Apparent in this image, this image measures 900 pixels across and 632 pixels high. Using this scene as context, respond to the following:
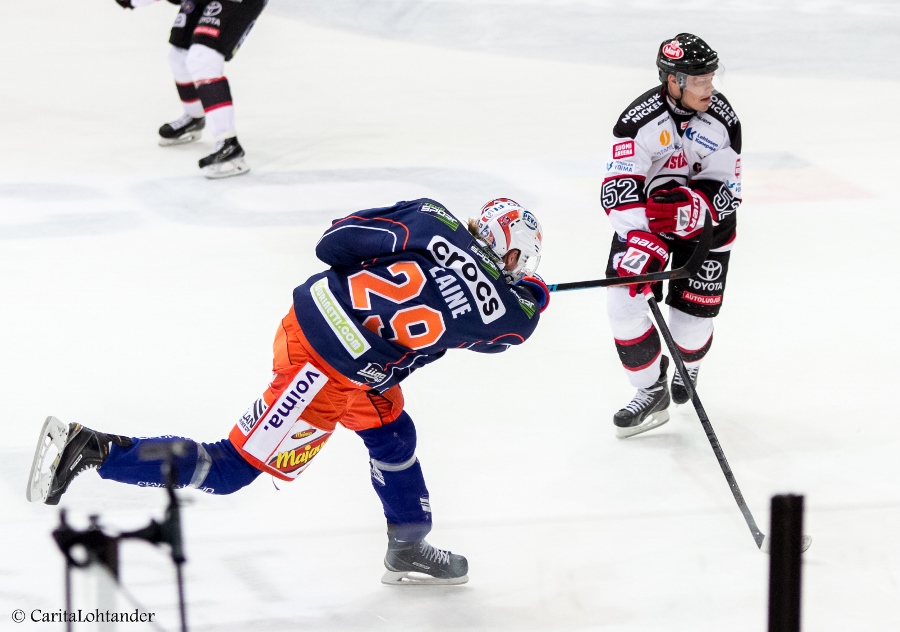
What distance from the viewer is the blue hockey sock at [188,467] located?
7.96 ft

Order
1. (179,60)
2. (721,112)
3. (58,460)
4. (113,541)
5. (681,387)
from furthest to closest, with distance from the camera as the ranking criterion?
(179,60), (681,387), (721,112), (58,460), (113,541)

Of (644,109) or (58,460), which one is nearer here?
(58,460)

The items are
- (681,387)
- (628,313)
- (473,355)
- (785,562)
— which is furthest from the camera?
(473,355)

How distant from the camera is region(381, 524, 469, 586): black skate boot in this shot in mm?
2656

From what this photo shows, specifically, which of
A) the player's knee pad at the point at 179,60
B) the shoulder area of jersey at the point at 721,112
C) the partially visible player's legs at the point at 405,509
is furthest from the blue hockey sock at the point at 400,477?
the player's knee pad at the point at 179,60

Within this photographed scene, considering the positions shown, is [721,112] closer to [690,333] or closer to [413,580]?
[690,333]

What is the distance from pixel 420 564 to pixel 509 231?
0.82m

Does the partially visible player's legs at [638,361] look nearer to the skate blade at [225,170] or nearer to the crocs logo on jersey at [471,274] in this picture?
the crocs logo on jersey at [471,274]

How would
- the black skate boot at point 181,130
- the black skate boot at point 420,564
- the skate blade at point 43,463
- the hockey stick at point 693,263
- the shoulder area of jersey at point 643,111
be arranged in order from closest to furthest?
the skate blade at point 43,463 → the black skate boot at point 420,564 → the hockey stick at point 693,263 → the shoulder area of jersey at point 643,111 → the black skate boot at point 181,130

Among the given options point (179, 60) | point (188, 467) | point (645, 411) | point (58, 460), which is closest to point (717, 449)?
point (645, 411)

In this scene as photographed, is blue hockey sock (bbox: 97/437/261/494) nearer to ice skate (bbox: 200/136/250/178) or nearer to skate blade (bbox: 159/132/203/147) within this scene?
ice skate (bbox: 200/136/250/178)

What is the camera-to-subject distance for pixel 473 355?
13.1ft

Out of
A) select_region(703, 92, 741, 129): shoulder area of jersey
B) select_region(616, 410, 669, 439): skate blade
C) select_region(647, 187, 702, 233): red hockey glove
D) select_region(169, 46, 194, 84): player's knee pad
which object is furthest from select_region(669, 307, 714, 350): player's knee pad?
select_region(169, 46, 194, 84): player's knee pad

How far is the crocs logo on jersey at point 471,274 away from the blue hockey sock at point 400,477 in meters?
0.38
